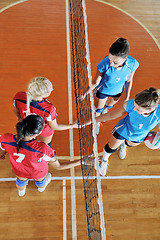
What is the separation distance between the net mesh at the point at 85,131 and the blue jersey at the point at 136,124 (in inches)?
28.3

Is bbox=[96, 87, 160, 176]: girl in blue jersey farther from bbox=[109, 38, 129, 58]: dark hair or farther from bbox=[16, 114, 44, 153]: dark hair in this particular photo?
bbox=[16, 114, 44, 153]: dark hair

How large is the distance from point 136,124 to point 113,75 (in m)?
0.89

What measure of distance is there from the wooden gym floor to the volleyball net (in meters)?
0.19

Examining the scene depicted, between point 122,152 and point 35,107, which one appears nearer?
point 35,107

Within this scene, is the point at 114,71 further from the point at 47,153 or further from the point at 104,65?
the point at 47,153

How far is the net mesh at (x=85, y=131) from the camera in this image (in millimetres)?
3747

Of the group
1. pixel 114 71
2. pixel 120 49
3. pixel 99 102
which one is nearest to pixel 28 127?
pixel 120 49

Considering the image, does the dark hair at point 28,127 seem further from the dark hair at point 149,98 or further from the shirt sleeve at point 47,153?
the dark hair at point 149,98

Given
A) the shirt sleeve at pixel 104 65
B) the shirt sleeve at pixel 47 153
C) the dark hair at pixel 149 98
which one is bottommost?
the shirt sleeve at pixel 47 153

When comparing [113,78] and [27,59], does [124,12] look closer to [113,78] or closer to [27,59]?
[27,59]

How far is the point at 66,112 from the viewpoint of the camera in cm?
498

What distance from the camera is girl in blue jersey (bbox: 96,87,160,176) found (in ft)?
9.12

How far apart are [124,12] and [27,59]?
2.99m

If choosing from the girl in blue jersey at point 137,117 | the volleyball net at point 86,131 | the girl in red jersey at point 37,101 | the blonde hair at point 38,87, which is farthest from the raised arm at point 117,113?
the blonde hair at point 38,87
